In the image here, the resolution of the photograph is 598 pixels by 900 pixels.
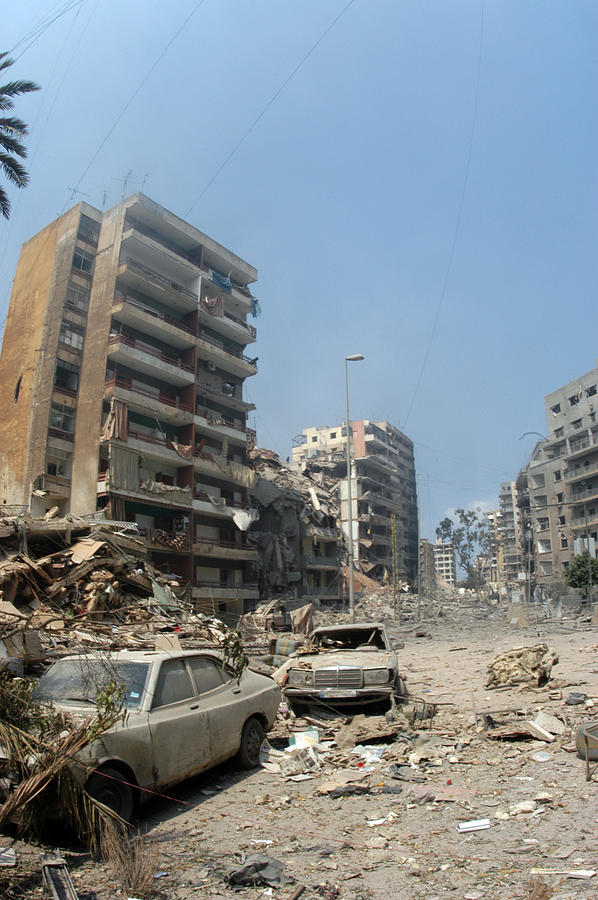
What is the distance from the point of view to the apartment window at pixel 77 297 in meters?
35.3

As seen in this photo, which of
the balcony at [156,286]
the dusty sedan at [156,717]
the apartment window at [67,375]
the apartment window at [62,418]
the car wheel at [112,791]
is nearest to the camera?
the car wheel at [112,791]

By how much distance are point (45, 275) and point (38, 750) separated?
122 feet

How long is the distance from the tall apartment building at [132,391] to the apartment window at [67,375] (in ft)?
0.24

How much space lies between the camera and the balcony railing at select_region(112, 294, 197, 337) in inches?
1354

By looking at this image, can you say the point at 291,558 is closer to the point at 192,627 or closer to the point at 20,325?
the point at 20,325

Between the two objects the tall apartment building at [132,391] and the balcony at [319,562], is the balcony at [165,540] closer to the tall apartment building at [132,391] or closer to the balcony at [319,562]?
the tall apartment building at [132,391]

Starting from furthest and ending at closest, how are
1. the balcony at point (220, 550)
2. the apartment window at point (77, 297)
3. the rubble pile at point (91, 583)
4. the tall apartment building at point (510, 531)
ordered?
1. the tall apartment building at point (510, 531)
2. the balcony at point (220, 550)
3. the apartment window at point (77, 297)
4. the rubble pile at point (91, 583)

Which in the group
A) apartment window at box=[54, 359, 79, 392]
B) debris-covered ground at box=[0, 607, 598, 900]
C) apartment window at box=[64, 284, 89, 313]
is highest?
apartment window at box=[64, 284, 89, 313]

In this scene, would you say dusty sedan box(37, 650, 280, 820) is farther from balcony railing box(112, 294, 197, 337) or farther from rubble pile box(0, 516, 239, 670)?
balcony railing box(112, 294, 197, 337)

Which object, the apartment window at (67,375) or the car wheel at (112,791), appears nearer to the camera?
the car wheel at (112,791)

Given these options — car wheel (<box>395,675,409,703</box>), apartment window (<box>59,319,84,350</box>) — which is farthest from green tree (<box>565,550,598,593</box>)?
car wheel (<box>395,675,409,703</box>)

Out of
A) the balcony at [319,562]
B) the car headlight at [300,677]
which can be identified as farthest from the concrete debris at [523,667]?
the balcony at [319,562]

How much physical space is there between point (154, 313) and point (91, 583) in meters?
26.1

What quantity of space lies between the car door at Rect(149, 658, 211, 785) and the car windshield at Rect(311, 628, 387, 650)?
551cm
